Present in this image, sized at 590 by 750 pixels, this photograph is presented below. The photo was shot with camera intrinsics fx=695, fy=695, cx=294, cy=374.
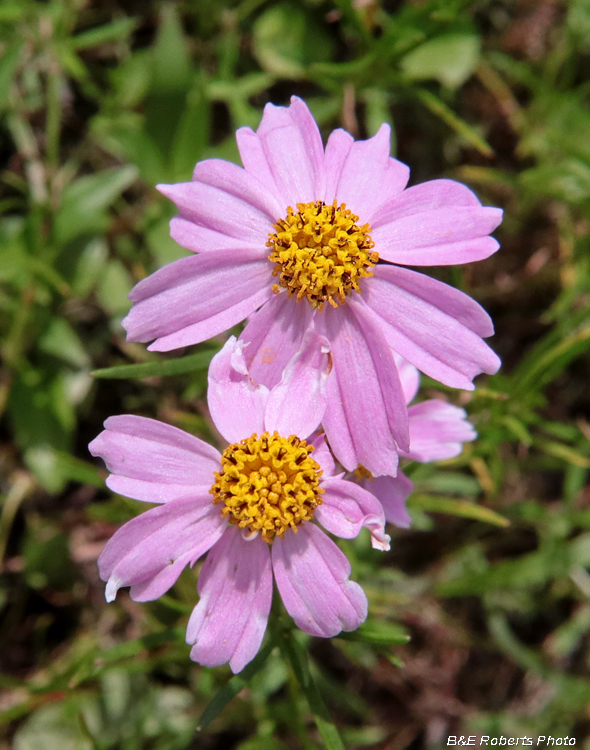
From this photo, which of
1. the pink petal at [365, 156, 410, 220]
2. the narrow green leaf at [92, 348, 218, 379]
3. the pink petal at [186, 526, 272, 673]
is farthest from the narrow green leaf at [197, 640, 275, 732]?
the pink petal at [365, 156, 410, 220]

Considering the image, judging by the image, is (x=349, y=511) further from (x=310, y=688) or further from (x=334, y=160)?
(x=334, y=160)

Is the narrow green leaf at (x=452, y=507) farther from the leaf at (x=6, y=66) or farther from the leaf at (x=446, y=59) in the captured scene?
the leaf at (x=6, y=66)

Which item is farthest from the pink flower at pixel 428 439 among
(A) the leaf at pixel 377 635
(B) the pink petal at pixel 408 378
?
(A) the leaf at pixel 377 635

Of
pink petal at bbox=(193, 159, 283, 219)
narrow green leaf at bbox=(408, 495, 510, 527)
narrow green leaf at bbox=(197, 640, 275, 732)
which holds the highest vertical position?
pink petal at bbox=(193, 159, 283, 219)

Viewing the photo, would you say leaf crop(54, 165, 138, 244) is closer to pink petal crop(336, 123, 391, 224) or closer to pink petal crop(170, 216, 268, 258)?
pink petal crop(170, 216, 268, 258)

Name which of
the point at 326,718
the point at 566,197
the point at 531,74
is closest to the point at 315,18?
the point at 531,74

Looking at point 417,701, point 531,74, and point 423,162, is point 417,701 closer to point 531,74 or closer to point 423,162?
point 423,162
